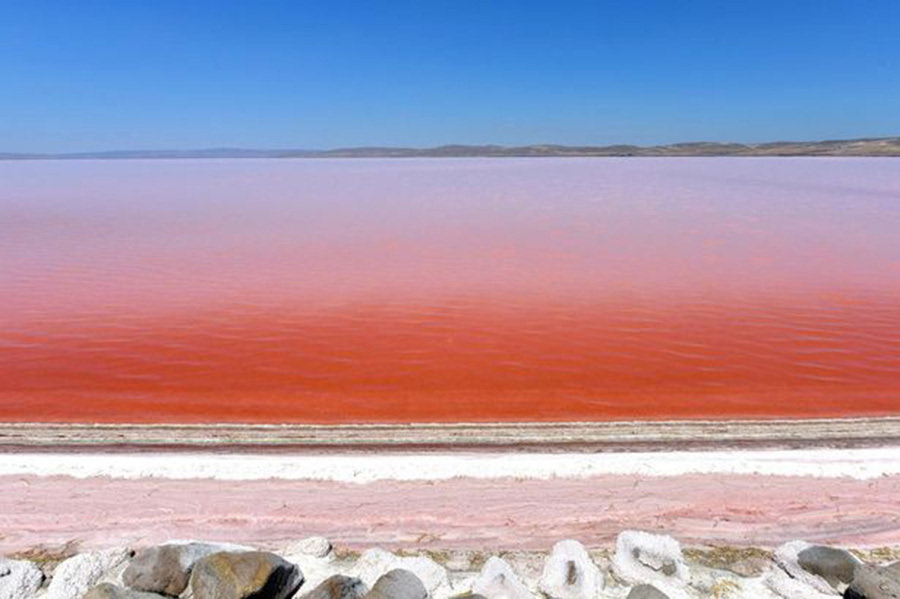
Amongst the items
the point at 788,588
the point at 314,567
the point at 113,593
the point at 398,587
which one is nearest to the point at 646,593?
the point at 788,588

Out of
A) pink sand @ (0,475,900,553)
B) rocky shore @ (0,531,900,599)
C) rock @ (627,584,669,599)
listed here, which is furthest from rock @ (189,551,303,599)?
rock @ (627,584,669,599)

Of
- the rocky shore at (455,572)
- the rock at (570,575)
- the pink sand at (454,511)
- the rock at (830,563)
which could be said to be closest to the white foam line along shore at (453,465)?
the pink sand at (454,511)

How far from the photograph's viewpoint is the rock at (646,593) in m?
4.05

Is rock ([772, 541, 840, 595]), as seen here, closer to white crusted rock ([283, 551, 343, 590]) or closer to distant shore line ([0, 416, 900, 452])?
distant shore line ([0, 416, 900, 452])

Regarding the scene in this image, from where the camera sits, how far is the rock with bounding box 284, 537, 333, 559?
4730 mm

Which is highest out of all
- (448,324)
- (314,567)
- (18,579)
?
(448,324)

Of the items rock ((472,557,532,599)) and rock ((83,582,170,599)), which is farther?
rock ((472,557,532,599))

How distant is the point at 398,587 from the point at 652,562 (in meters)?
2.06

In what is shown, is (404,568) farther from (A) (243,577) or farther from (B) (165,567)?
(B) (165,567)

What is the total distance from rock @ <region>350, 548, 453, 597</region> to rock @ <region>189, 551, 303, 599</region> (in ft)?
1.74

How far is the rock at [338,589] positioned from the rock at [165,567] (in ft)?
3.14

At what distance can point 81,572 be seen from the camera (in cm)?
441

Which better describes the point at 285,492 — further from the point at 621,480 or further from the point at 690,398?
the point at 690,398

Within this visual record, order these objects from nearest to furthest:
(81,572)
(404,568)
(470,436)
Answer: (81,572)
(404,568)
(470,436)
